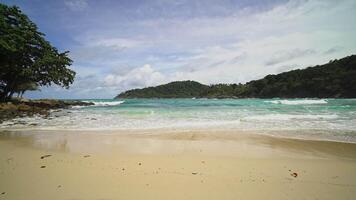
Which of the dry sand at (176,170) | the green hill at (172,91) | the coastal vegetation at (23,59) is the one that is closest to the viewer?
the dry sand at (176,170)

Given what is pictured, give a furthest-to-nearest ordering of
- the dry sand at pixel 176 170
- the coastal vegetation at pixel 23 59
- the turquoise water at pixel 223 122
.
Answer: the coastal vegetation at pixel 23 59 → the turquoise water at pixel 223 122 → the dry sand at pixel 176 170

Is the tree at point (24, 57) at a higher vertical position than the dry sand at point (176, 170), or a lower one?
higher

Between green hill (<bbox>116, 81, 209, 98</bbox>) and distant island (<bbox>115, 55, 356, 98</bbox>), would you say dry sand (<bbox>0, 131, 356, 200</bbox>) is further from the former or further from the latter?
green hill (<bbox>116, 81, 209, 98</bbox>)

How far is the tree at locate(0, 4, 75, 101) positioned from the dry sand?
2142 cm

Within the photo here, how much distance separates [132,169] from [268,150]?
13.8ft

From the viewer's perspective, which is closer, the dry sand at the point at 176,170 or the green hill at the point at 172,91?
the dry sand at the point at 176,170

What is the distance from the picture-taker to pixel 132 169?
5180 millimetres

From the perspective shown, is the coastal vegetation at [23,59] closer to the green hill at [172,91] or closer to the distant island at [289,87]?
the distant island at [289,87]

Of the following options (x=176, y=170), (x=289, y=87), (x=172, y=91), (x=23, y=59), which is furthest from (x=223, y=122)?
(x=172, y=91)

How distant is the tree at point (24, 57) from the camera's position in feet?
81.9

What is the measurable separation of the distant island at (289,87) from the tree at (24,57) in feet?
294

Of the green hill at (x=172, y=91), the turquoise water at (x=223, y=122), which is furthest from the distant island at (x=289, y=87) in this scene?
the turquoise water at (x=223, y=122)

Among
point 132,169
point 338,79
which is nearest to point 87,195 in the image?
point 132,169

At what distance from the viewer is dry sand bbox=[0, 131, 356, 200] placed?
397cm
